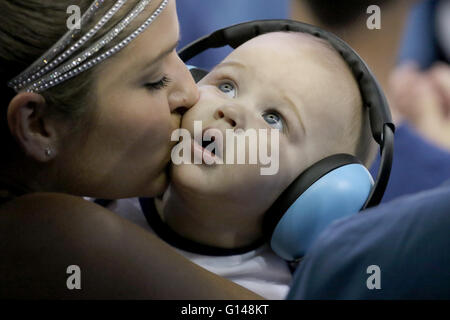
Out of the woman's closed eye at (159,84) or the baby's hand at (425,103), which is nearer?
the woman's closed eye at (159,84)

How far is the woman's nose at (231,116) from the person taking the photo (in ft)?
2.99

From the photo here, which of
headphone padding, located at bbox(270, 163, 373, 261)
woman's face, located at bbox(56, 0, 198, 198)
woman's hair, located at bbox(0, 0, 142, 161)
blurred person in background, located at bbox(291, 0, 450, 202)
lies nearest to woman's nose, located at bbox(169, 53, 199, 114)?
woman's face, located at bbox(56, 0, 198, 198)

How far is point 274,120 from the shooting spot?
95 cm

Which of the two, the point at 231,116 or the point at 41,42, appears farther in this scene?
the point at 231,116

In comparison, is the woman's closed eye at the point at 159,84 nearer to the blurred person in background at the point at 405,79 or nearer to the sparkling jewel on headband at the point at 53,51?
the sparkling jewel on headband at the point at 53,51

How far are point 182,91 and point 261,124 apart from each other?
0.12 m

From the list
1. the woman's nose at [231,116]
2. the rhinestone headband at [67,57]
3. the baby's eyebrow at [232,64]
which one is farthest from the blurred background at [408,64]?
the rhinestone headband at [67,57]

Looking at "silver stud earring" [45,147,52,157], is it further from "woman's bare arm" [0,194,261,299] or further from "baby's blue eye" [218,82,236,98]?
"baby's blue eye" [218,82,236,98]

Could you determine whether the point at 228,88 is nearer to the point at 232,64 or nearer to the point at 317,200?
the point at 232,64

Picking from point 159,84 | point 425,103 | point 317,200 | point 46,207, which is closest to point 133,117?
point 159,84

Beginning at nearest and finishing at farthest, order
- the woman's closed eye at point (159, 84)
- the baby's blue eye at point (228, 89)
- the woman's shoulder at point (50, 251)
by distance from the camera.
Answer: the woman's shoulder at point (50, 251) < the woman's closed eye at point (159, 84) < the baby's blue eye at point (228, 89)

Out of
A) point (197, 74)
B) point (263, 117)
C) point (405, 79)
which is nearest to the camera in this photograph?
point (263, 117)
